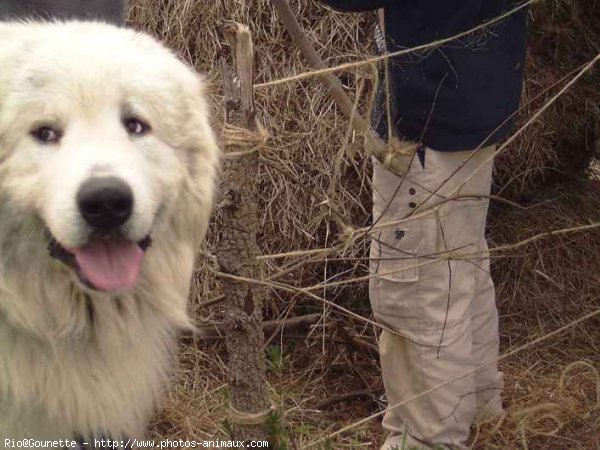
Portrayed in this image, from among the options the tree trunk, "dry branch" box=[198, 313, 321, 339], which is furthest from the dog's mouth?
"dry branch" box=[198, 313, 321, 339]

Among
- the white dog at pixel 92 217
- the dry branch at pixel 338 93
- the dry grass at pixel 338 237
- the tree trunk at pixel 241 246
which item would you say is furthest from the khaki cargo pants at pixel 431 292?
the white dog at pixel 92 217

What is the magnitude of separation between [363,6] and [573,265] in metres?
2.51

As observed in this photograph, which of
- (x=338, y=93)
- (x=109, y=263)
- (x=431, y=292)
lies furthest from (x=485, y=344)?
(x=109, y=263)

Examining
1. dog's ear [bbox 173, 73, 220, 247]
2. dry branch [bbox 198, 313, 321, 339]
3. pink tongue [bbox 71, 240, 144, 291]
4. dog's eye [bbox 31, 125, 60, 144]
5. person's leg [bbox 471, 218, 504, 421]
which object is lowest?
dry branch [bbox 198, 313, 321, 339]

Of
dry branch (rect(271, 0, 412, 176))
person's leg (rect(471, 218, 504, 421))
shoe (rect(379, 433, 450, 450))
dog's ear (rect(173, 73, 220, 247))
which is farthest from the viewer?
person's leg (rect(471, 218, 504, 421))

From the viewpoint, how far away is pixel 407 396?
3.34 metres

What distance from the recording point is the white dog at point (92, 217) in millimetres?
1987

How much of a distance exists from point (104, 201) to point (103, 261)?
0.69 feet

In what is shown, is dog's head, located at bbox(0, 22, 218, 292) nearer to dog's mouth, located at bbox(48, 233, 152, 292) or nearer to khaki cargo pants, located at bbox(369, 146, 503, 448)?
dog's mouth, located at bbox(48, 233, 152, 292)

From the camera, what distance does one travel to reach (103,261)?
2.06m

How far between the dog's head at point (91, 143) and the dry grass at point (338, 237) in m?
1.77

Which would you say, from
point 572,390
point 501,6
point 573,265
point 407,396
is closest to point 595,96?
point 573,265

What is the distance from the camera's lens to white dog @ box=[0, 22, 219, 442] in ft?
6.52

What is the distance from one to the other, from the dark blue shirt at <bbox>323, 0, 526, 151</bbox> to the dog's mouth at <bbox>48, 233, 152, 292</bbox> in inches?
49.2
